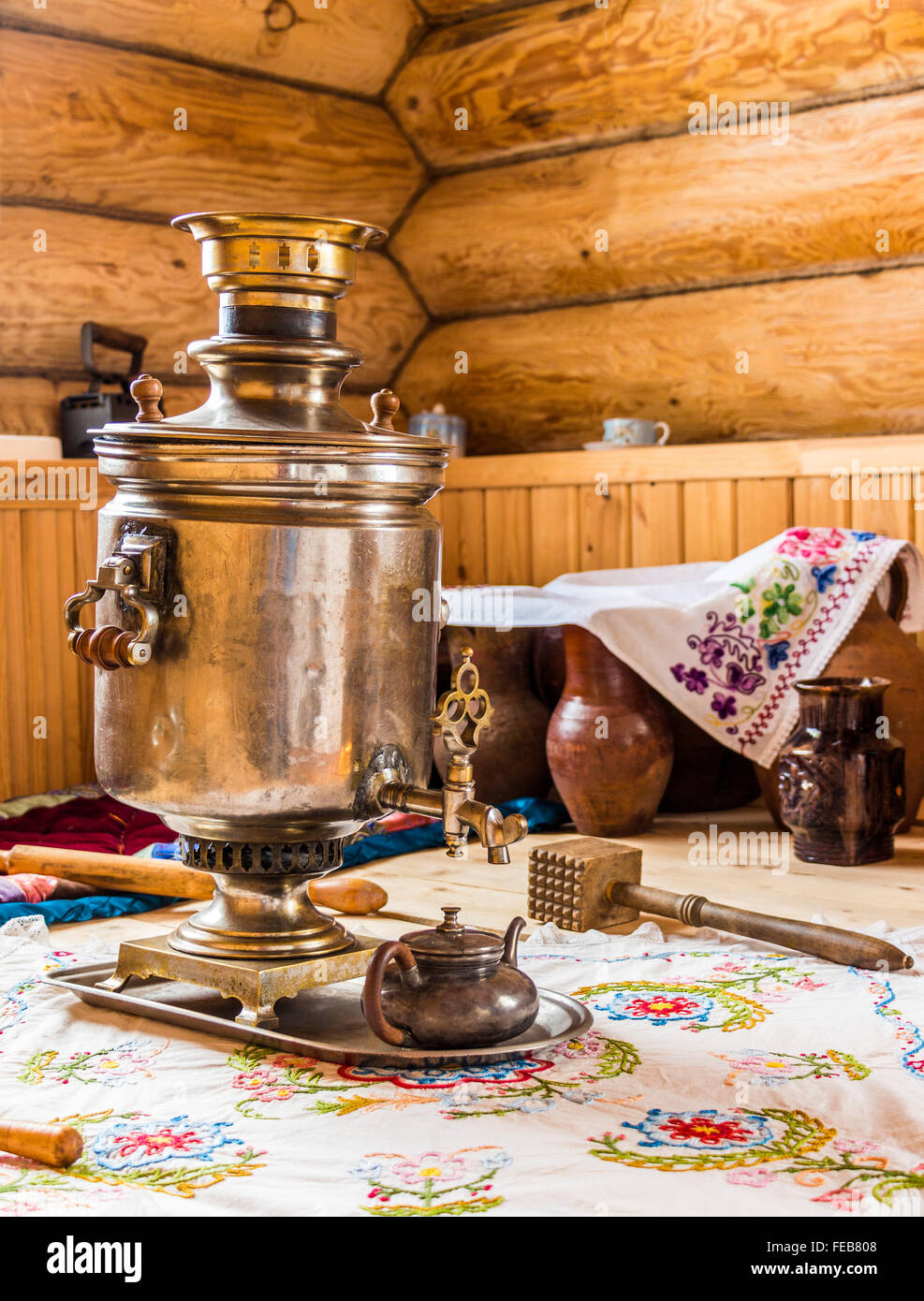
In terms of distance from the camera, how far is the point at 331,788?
2.03 m

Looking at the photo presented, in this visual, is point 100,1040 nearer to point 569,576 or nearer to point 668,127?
point 569,576

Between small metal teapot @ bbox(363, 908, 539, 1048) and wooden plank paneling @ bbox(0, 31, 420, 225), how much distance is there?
2.80 metres

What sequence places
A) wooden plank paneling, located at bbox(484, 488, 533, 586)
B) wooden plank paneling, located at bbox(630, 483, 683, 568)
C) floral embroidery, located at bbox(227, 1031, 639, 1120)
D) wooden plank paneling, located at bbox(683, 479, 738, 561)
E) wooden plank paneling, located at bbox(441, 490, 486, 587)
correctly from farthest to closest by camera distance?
wooden plank paneling, located at bbox(441, 490, 486, 587) < wooden plank paneling, located at bbox(484, 488, 533, 586) < wooden plank paneling, located at bbox(630, 483, 683, 568) < wooden plank paneling, located at bbox(683, 479, 738, 561) < floral embroidery, located at bbox(227, 1031, 639, 1120)

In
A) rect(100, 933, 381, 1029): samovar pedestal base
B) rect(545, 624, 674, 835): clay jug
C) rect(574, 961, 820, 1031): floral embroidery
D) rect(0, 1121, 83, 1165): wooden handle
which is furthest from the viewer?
rect(545, 624, 674, 835): clay jug

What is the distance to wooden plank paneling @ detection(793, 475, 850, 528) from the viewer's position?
3.92 metres

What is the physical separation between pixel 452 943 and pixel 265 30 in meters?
3.28

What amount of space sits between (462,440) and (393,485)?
9.38ft

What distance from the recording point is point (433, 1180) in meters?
1.55

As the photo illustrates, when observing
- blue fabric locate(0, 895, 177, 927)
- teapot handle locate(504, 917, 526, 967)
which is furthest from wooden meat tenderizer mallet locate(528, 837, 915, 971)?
blue fabric locate(0, 895, 177, 927)

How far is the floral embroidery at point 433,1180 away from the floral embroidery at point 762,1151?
13cm

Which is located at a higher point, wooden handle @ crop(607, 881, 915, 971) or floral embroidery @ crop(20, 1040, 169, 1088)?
wooden handle @ crop(607, 881, 915, 971)

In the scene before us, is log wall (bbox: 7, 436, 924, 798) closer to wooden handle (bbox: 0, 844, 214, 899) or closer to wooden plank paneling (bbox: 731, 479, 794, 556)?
wooden plank paneling (bbox: 731, 479, 794, 556)
